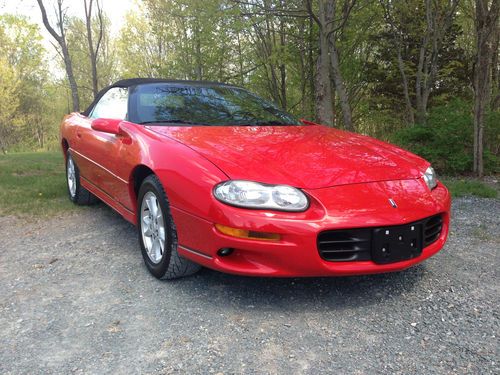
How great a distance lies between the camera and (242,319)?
2.25 m

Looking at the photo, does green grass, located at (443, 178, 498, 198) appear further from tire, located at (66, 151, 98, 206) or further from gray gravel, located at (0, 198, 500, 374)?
tire, located at (66, 151, 98, 206)

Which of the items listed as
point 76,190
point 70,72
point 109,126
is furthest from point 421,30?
point 109,126

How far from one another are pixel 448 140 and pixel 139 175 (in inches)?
210

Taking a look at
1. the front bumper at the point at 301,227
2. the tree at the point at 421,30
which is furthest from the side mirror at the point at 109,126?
the tree at the point at 421,30

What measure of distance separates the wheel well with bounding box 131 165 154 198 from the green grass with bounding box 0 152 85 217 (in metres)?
1.96

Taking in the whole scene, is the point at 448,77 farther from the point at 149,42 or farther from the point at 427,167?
the point at 149,42

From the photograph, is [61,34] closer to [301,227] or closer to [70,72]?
[70,72]

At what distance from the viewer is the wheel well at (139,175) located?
290cm

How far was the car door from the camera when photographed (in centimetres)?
333

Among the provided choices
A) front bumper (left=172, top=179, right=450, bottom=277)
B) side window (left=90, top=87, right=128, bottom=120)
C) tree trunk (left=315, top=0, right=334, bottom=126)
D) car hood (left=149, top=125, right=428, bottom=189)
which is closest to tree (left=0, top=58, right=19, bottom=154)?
tree trunk (left=315, top=0, right=334, bottom=126)

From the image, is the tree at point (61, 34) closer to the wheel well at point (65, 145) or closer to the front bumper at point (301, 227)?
the wheel well at point (65, 145)

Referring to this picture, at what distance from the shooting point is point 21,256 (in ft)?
10.8

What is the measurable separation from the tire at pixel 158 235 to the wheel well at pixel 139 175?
0.36 feet

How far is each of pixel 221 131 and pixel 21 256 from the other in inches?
73.5
